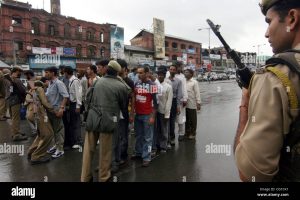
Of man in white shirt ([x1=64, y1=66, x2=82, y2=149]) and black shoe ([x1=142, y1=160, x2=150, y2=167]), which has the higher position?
man in white shirt ([x1=64, y1=66, x2=82, y2=149])

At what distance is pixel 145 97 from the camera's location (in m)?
5.80

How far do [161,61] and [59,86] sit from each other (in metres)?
47.1

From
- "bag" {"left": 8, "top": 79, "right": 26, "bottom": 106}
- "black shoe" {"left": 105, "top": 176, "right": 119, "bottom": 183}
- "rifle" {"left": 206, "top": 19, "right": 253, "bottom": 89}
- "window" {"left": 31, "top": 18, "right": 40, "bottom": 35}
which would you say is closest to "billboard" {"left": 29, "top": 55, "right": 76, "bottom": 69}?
"window" {"left": 31, "top": 18, "right": 40, "bottom": 35}

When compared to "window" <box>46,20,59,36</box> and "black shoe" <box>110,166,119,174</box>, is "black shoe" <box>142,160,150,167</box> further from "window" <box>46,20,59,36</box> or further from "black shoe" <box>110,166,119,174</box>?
"window" <box>46,20,59,36</box>

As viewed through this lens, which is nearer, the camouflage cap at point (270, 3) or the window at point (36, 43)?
the camouflage cap at point (270, 3)

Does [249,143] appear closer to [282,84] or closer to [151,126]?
[282,84]

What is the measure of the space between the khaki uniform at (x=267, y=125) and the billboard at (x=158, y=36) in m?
50.3

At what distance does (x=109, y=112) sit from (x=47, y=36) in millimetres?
39348

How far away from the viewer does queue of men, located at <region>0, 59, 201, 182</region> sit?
178 inches

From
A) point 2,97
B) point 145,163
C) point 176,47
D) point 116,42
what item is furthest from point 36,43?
point 145,163

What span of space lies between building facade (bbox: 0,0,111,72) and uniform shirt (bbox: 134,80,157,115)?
31.2m

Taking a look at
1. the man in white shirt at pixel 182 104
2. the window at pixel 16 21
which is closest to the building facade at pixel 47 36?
the window at pixel 16 21

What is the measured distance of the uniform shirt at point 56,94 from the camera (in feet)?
20.4

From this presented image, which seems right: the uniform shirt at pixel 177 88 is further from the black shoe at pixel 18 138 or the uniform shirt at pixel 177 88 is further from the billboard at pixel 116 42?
the billboard at pixel 116 42
